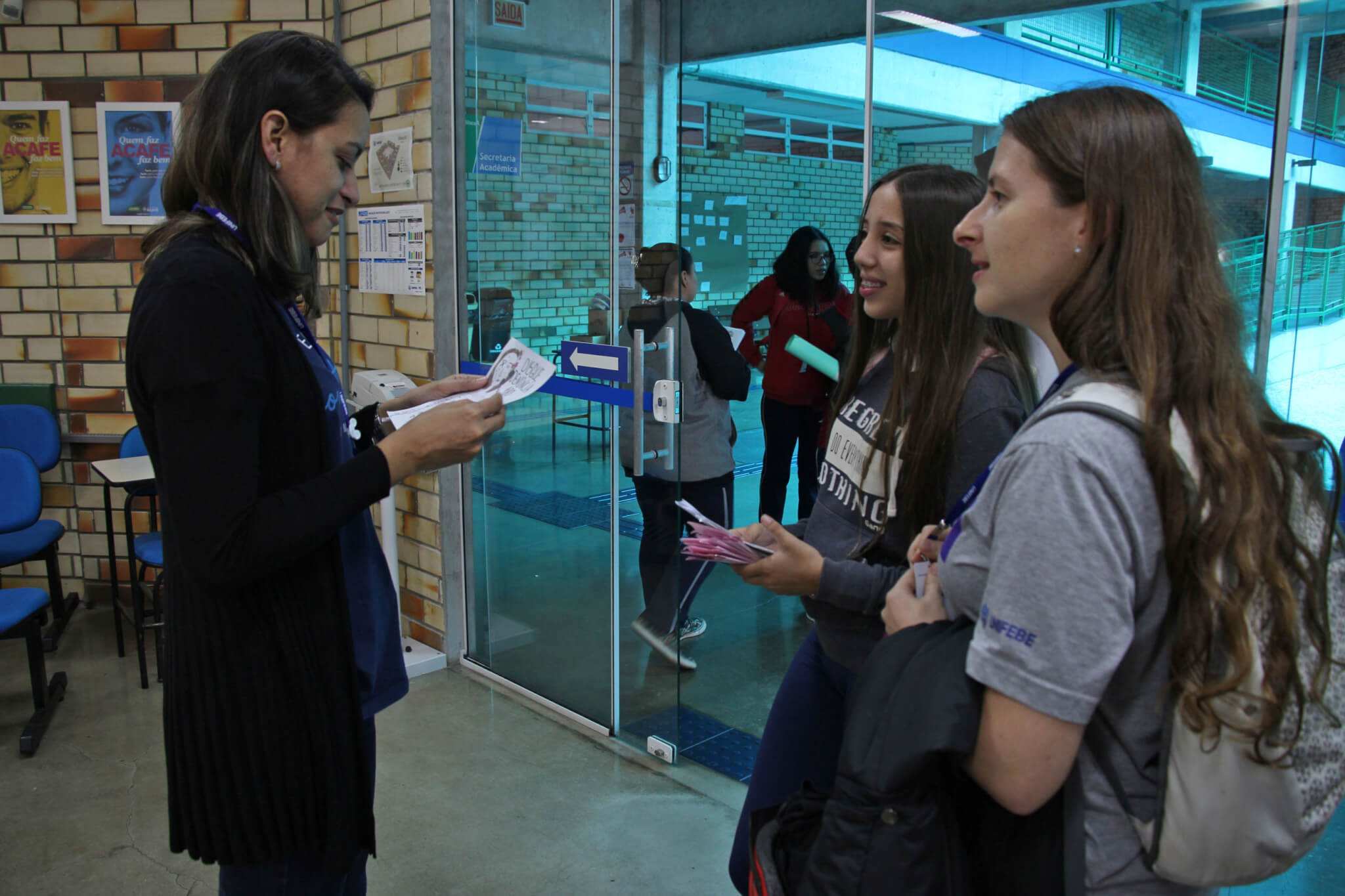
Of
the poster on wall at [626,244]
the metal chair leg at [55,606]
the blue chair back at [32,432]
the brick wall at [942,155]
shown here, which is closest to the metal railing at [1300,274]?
the brick wall at [942,155]

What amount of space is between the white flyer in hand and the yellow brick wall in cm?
203

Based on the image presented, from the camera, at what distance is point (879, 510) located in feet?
5.47

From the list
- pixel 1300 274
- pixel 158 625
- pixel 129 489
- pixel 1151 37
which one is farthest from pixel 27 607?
pixel 1300 274

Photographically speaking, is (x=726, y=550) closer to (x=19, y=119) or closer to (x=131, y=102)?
(x=131, y=102)

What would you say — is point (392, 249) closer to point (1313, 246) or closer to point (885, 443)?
point (885, 443)

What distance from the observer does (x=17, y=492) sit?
3711mm

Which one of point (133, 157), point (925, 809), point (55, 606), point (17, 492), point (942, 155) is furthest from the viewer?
point (133, 157)

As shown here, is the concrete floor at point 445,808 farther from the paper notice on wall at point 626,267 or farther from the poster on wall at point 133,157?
the poster on wall at point 133,157

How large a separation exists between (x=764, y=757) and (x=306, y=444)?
990 millimetres

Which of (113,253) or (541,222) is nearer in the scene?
(541,222)

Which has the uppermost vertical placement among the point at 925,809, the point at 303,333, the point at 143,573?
the point at 303,333

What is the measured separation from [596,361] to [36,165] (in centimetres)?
305

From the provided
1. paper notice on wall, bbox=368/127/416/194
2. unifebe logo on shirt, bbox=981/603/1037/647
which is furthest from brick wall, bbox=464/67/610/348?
unifebe logo on shirt, bbox=981/603/1037/647

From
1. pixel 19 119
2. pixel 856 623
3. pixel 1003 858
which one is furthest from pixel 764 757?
pixel 19 119
